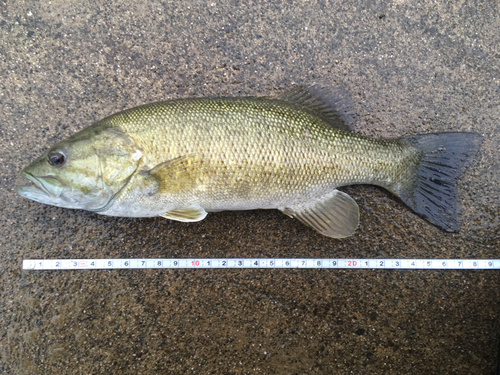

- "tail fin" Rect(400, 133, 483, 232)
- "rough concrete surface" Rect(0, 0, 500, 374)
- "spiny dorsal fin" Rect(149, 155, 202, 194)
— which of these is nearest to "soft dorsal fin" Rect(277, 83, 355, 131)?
"rough concrete surface" Rect(0, 0, 500, 374)

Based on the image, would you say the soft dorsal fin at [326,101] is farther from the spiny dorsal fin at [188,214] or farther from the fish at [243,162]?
the spiny dorsal fin at [188,214]

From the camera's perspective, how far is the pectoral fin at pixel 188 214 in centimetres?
178

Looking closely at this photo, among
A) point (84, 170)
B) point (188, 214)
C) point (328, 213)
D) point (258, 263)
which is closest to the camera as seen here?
point (84, 170)

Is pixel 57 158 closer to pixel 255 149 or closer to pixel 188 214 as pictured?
pixel 188 214

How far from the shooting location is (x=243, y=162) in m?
1.72

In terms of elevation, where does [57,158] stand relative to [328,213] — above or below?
above

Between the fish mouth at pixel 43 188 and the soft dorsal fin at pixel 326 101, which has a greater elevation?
the soft dorsal fin at pixel 326 101

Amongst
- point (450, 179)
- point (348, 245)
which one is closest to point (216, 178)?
point (348, 245)

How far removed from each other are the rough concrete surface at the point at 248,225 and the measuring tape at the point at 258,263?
0.16ft

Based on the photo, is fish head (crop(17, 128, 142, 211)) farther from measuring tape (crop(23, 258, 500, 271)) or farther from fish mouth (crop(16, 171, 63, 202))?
measuring tape (crop(23, 258, 500, 271))

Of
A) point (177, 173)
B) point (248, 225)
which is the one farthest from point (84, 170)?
point (248, 225)

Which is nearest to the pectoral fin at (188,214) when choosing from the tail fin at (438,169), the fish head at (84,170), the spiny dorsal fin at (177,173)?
the spiny dorsal fin at (177,173)

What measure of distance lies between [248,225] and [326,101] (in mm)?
974

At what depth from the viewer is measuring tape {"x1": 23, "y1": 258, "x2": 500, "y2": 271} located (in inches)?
80.6
